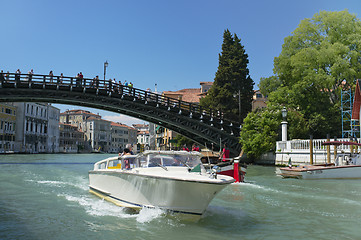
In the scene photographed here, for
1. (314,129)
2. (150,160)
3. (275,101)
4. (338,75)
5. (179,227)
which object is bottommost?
(179,227)

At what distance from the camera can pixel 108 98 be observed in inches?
977

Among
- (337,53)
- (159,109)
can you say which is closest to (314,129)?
(337,53)

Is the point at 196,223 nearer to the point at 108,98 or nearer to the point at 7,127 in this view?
the point at 108,98

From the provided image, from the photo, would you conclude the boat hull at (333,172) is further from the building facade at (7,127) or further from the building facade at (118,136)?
the building facade at (118,136)

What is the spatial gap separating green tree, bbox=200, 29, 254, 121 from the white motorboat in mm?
27963

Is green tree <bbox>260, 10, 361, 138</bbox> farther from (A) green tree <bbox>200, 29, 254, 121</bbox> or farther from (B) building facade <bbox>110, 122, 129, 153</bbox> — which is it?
(B) building facade <bbox>110, 122, 129, 153</bbox>

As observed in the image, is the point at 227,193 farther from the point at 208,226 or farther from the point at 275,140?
the point at 275,140

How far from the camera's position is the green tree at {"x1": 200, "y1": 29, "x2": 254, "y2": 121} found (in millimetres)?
37000

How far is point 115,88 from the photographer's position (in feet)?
85.6

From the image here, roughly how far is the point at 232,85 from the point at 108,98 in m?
17.1

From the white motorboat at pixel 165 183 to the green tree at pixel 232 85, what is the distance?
2796cm

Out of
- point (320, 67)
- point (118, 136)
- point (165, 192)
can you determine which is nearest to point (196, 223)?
point (165, 192)

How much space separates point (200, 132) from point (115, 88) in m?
7.05

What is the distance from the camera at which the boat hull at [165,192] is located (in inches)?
266
